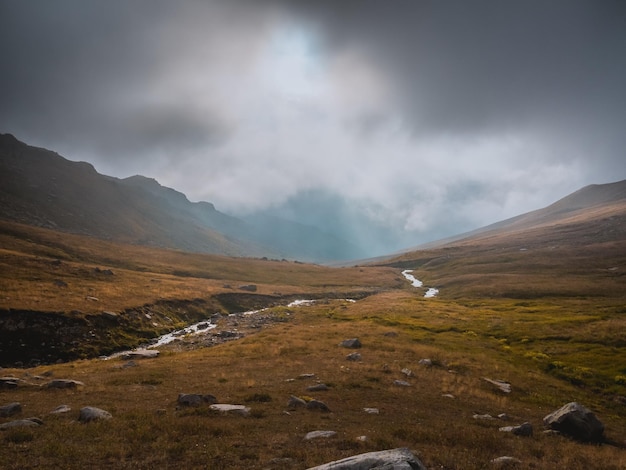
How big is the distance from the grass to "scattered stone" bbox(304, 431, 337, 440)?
385mm

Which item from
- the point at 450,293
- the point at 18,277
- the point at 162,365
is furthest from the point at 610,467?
the point at 450,293

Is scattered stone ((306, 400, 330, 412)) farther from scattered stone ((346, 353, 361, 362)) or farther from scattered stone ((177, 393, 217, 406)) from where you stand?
scattered stone ((346, 353, 361, 362))

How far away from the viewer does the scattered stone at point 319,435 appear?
1725 centimetres

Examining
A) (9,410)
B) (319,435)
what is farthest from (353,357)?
(9,410)

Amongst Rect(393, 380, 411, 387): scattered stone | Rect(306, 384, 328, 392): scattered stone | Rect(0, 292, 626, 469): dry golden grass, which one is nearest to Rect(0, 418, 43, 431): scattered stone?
Rect(0, 292, 626, 469): dry golden grass

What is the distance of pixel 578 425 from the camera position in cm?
2067

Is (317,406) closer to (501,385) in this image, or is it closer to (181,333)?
(501,385)

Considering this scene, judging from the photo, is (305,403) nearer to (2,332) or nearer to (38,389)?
(38,389)

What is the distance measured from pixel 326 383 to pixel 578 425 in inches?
681

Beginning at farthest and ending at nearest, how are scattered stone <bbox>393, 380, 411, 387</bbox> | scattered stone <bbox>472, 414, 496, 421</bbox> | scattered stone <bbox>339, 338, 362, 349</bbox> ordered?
1. scattered stone <bbox>339, 338, 362, 349</bbox>
2. scattered stone <bbox>393, 380, 411, 387</bbox>
3. scattered stone <bbox>472, 414, 496, 421</bbox>

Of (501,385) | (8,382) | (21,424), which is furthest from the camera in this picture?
(501,385)

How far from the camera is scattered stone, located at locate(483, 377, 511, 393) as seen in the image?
3184 cm

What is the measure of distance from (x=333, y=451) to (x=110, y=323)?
5145 centimetres

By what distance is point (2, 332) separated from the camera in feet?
142
